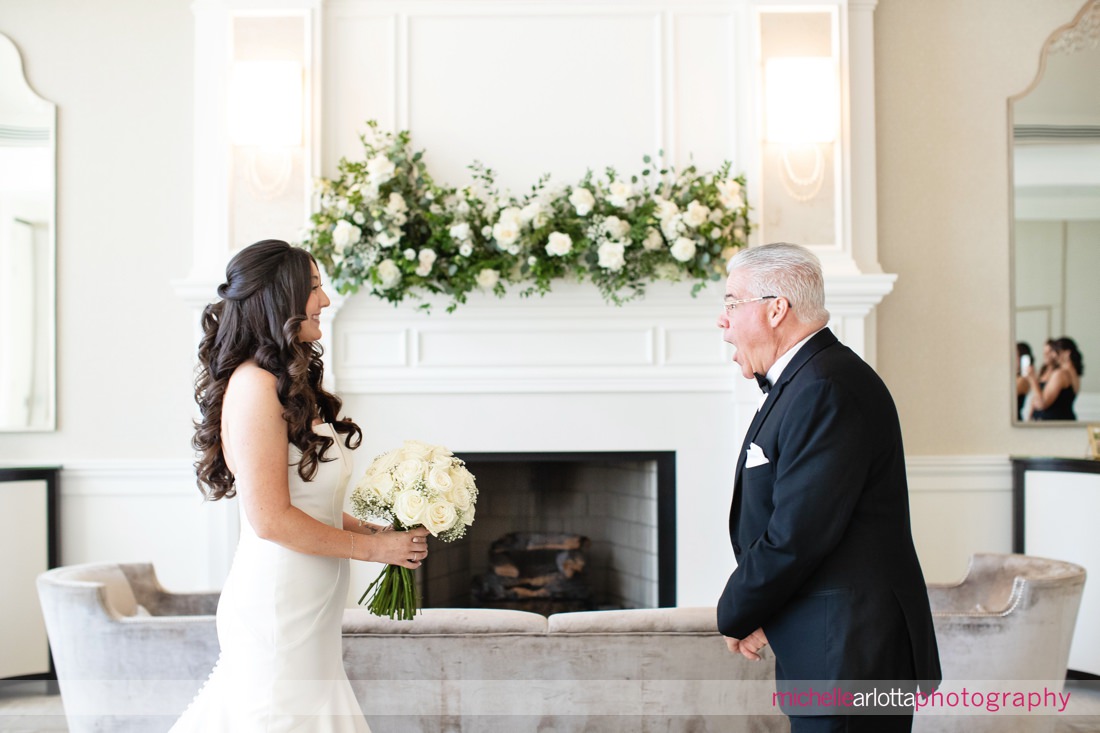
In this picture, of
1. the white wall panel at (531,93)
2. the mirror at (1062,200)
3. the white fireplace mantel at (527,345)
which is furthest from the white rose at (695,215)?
the mirror at (1062,200)

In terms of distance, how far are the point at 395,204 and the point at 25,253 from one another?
202cm

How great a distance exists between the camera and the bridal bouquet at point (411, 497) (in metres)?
2.25

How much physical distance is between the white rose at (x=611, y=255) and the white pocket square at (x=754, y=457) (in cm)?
211

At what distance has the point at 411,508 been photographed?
2.23 meters

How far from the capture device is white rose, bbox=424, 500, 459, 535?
224 cm

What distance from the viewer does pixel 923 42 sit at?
4.78 metres

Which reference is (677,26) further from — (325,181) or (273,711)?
(273,711)

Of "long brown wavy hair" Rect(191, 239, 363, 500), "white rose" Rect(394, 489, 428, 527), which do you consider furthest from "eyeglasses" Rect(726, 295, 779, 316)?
"long brown wavy hair" Rect(191, 239, 363, 500)

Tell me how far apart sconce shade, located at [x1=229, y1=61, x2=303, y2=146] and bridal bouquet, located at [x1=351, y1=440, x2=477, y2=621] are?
251cm

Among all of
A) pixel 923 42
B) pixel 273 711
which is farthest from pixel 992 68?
pixel 273 711

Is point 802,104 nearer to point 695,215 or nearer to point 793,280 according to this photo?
point 695,215

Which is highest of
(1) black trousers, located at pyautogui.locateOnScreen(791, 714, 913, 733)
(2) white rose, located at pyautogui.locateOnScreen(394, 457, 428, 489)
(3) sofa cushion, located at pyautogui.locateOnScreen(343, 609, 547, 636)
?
(2) white rose, located at pyautogui.locateOnScreen(394, 457, 428, 489)

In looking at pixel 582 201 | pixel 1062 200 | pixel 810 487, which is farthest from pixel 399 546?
pixel 1062 200

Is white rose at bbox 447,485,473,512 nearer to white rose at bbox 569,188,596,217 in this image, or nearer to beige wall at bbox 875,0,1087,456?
white rose at bbox 569,188,596,217
